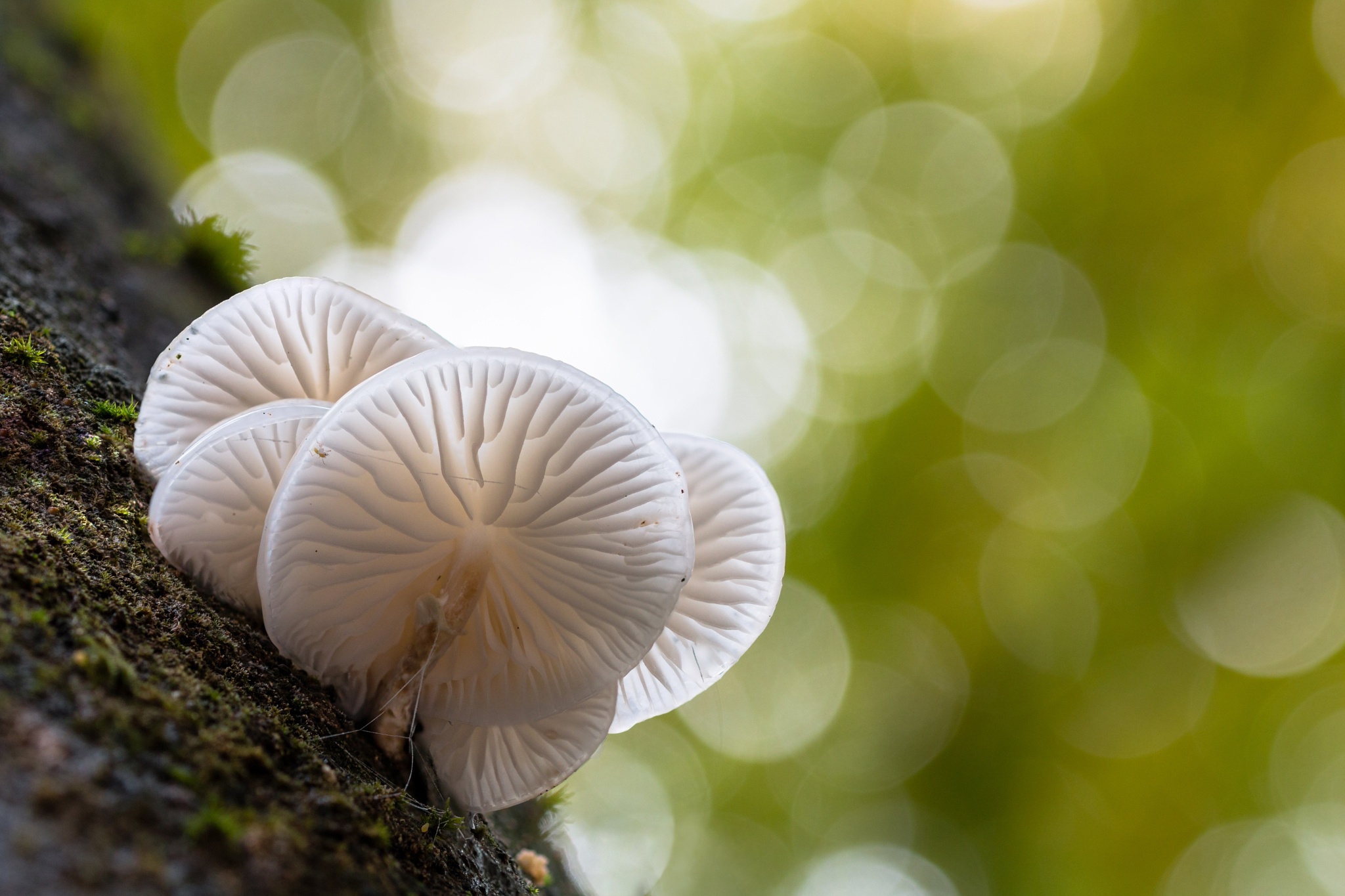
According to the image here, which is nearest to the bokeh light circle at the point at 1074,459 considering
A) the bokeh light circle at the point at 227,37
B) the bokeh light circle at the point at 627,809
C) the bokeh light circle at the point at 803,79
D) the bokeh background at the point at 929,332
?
the bokeh background at the point at 929,332

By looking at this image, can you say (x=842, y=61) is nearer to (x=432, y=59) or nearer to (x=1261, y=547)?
(x=432, y=59)

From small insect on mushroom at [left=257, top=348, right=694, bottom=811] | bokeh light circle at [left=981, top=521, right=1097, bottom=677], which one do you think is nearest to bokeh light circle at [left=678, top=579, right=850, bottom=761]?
bokeh light circle at [left=981, top=521, right=1097, bottom=677]

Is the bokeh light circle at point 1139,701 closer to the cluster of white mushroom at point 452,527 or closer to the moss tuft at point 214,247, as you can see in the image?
the cluster of white mushroom at point 452,527

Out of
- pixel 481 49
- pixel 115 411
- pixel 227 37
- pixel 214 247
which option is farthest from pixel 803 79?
pixel 115 411

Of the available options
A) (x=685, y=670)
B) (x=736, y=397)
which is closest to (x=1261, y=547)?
(x=736, y=397)

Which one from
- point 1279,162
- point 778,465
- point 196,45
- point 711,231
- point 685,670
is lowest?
point 685,670

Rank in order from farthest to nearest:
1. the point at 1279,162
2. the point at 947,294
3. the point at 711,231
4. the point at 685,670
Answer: the point at 711,231 → the point at 947,294 → the point at 1279,162 → the point at 685,670

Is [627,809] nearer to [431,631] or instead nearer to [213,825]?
[431,631]

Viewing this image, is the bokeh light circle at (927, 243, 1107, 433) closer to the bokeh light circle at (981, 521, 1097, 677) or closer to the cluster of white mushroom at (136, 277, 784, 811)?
the bokeh light circle at (981, 521, 1097, 677)
